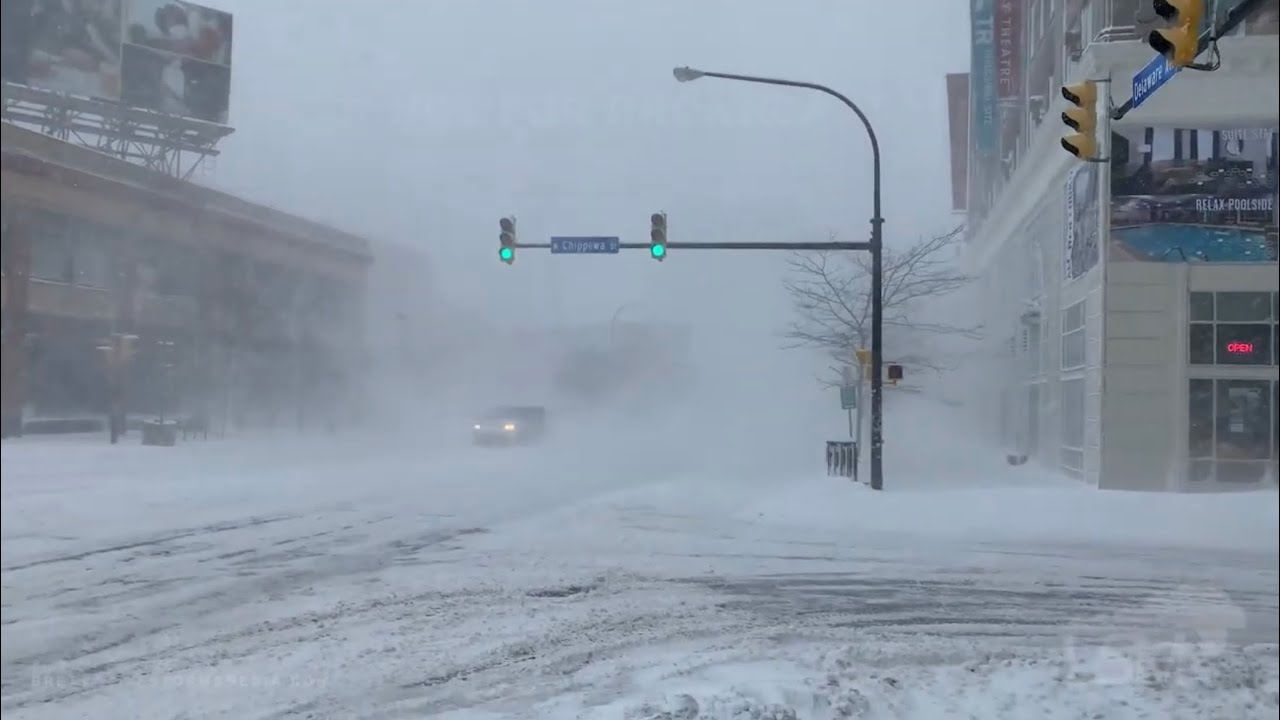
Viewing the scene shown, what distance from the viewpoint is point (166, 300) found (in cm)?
1953

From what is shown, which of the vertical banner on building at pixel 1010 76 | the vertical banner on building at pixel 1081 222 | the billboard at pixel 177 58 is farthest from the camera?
the vertical banner on building at pixel 1010 76

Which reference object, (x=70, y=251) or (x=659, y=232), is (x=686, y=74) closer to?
(x=659, y=232)

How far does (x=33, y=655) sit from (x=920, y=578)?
760cm

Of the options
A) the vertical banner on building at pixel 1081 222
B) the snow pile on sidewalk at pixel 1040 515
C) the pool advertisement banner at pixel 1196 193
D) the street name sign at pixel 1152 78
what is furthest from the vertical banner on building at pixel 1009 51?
the street name sign at pixel 1152 78

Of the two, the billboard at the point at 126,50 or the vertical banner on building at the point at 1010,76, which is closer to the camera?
the billboard at the point at 126,50

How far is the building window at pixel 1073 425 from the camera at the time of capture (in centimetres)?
2005

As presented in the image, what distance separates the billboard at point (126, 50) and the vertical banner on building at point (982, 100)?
11.7 metres

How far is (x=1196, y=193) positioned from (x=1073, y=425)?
16.9 feet

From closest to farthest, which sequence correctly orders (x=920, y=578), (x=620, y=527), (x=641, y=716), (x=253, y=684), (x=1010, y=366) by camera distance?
(x=641, y=716) < (x=253, y=684) < (x=920, y=578) < (x=620, y=527) < (x=1010, y=366)

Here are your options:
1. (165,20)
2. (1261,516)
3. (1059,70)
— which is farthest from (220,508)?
(1059,70)

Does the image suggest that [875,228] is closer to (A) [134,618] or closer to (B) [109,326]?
(B) [109,326]

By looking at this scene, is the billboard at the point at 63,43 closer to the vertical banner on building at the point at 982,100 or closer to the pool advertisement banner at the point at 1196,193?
the vertical banner on building at the point at 982,100

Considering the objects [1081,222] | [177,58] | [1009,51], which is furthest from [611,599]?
[1009,51]

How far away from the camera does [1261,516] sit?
45.3 ft
